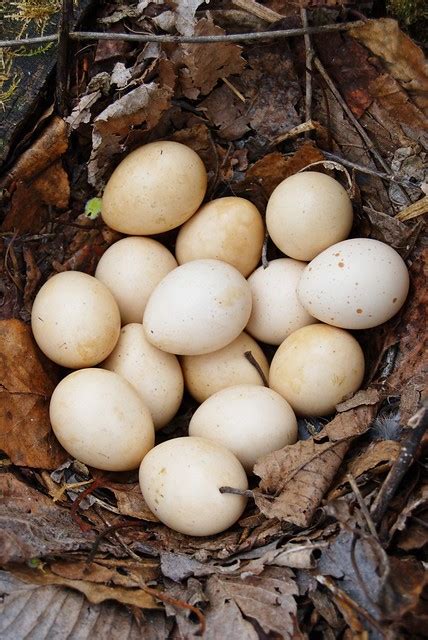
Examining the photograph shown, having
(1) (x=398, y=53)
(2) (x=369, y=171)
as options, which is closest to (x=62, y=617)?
(2) (x=369, y=171)

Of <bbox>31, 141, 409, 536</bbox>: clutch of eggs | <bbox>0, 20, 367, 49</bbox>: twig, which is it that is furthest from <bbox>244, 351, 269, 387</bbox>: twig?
<bbox>0, 20, 367, 49</bbox>: twig

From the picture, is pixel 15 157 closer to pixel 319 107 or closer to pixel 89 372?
pixel 89 372

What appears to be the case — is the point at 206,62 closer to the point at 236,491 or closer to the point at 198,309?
the point at 198,309

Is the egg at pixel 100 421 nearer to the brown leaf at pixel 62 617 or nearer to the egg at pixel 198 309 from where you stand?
the egg at pixel 198 309

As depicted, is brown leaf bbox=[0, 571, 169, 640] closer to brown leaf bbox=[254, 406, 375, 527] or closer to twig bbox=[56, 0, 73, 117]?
brown leaf bbox=[254, 406, 375, 527]

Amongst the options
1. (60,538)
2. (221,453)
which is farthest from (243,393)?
(60,538)

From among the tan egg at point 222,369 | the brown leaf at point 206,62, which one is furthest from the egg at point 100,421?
the brown leaf at point 206,62
